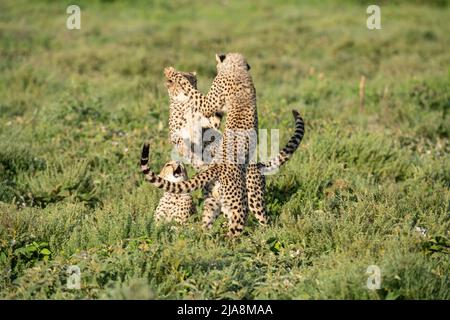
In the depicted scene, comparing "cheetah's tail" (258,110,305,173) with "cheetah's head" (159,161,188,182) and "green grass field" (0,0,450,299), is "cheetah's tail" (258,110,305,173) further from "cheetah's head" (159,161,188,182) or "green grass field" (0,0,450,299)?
"cheetah's head" (159,161,188,182)

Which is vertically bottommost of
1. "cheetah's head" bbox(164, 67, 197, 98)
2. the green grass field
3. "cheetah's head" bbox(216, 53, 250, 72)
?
the green grass field

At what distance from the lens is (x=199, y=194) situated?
6.07 m

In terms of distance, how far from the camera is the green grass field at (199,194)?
13.8 feet

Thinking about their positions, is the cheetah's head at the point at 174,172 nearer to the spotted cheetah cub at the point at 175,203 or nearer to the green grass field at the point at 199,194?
the spotted cheetah cub at the point at 175,203

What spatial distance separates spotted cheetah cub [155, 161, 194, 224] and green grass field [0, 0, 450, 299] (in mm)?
161

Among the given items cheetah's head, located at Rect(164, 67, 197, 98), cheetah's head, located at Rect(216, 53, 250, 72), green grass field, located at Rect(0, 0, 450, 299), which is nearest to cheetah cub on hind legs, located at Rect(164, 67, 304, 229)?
cheetah's head, located at Rect(164, 67, 197, 98)

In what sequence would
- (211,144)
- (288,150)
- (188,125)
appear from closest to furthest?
1. (288,150)
2. (211,144)
3. (188,125)

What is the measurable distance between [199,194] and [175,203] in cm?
79

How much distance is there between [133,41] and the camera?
1443 cm

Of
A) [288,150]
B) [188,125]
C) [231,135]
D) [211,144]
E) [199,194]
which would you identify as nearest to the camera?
[231,135]

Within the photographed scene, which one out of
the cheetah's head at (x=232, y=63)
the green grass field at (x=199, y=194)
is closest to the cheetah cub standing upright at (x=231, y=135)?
the cheetah's head at (x=232, y=63)

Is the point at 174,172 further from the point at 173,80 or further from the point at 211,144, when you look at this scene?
the point at 173,80

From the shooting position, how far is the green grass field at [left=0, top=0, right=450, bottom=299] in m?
4.22

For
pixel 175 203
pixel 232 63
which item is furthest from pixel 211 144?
pixel 232 63
